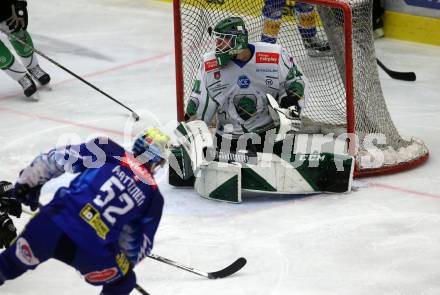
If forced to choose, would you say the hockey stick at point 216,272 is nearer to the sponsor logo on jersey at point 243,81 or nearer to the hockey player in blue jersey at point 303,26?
the sponsor logo on jersey at point 243,81

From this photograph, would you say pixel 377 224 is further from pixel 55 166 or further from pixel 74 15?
pixel 74 15

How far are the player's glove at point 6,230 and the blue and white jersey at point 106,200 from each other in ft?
2.26

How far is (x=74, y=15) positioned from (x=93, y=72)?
176 centimetres

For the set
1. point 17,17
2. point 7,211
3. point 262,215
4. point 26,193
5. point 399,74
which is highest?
point 26,193

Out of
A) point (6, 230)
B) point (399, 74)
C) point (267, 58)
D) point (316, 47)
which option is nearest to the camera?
point (6, 230)

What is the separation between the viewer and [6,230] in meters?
4.24

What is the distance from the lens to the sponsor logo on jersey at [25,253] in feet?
11.5

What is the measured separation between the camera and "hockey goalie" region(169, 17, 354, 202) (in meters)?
5.05

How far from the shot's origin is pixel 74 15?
9.08 meters

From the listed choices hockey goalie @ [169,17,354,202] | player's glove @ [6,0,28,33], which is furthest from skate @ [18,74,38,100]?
hockey goalie @ [169,17,354,202]

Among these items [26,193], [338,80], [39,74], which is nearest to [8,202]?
[26,193]

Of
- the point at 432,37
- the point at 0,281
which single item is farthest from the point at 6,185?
the point at 432,37

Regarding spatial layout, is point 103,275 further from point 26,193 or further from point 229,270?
point 229,270

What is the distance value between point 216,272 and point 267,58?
1.38 m
